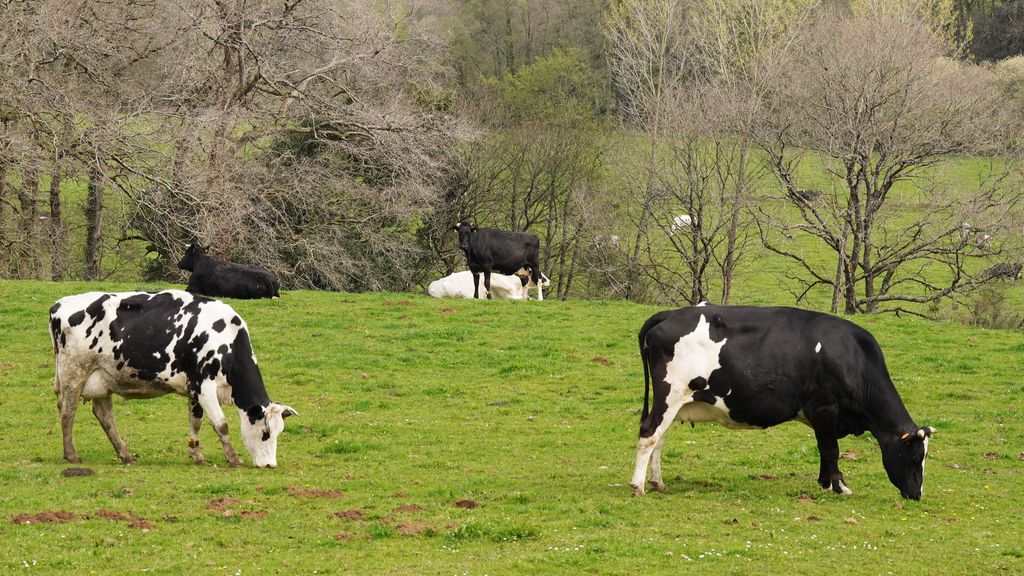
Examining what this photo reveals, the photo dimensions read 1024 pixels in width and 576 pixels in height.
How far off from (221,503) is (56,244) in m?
27.1

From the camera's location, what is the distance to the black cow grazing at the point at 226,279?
27312mm

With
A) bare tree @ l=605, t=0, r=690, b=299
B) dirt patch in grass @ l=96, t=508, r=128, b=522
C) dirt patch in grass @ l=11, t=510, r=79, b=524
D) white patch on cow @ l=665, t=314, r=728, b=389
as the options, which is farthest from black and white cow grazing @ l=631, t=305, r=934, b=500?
bare tree @ l=605, t=0, r=690, b=299

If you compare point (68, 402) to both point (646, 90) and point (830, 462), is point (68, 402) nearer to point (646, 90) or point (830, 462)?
point (830, 462)

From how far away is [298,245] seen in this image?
1430 inches

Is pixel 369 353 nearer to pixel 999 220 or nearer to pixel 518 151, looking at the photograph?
pixel 999 220

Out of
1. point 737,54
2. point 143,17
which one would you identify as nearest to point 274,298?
point 143,17

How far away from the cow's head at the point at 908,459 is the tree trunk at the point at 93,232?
2965 centimetres

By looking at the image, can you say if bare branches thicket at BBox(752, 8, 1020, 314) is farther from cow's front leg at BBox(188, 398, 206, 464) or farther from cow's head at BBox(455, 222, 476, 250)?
cow's front leg at BBox(188, 398, 206, 464)

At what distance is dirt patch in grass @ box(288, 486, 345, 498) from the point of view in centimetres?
1291

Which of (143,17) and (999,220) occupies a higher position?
(143,17)

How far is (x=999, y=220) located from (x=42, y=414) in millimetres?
26780

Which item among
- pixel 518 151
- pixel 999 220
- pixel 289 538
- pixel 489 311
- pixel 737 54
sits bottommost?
pixel 289 538

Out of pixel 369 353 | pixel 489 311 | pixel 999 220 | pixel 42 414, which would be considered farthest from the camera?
pixel 999 220

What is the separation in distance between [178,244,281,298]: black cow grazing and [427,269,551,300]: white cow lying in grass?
630 cm
